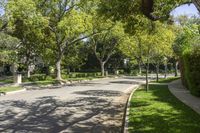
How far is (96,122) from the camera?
13453 mm

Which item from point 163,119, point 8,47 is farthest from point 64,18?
point 163,119

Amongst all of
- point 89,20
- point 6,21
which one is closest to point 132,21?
point 6,21

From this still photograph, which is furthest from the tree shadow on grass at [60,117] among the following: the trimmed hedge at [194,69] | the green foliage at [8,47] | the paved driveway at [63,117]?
the green foliage at [8,47]

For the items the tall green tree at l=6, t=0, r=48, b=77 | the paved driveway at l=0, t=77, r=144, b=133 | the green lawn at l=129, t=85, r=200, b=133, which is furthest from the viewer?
the tall green tree at l=6, t=0, r=48, b=77

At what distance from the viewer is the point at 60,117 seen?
14.5 metres

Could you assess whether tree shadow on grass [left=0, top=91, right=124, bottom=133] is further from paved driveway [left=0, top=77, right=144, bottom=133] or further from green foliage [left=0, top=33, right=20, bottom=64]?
green foliage [left=0, top=33, right=20, bottom=64]

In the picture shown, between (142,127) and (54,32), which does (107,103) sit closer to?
(142,127)

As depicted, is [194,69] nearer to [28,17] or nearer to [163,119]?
[163,119]

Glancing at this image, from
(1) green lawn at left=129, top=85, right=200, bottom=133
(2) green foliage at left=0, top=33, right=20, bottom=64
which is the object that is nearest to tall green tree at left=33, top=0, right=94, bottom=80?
(2) green foliage at left=0, top=33, right=20, bottom=64

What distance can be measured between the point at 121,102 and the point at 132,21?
17.1 feet

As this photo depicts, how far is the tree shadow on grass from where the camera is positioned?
39.6ft

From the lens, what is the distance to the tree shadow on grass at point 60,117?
39.6 feet

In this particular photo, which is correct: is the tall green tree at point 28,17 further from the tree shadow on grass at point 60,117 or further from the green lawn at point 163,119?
the green lawn at point 163,119

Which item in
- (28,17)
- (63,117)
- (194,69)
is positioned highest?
(28,17)
